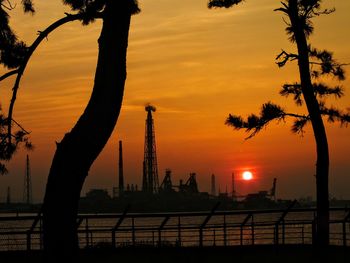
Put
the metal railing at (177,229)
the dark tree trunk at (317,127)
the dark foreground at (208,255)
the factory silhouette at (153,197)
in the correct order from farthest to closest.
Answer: the factory silhouette at (153,197) < the metal railing at (177,229) < the dark tree trunk at (317,127) < the dark foreground at (208,255)

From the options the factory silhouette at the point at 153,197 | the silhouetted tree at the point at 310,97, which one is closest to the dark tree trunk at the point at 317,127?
the silhouetted tree at the point at 310,97

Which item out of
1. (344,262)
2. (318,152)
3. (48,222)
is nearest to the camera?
(48,222)

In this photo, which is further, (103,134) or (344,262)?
(344,262)

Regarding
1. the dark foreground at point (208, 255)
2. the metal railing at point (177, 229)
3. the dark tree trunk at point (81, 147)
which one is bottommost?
the dark foreground at point (208, 255)

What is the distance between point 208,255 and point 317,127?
440 centimetres

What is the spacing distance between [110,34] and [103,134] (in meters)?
1.33

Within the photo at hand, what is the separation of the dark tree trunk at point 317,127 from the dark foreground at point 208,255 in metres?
0.83

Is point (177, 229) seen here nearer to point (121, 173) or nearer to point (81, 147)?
point (81, 147)

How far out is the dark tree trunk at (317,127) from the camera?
20250 mm

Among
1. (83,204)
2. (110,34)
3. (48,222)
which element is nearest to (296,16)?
(110,34)

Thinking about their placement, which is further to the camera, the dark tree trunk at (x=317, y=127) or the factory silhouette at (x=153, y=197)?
the factory silhouette at (x=153, y=197)

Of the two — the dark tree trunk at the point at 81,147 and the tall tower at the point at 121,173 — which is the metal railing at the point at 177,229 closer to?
the dark tree trunk at the point at 81,147

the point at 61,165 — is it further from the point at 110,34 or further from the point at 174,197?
the point at 174,197

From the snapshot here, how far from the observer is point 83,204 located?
523 feet
